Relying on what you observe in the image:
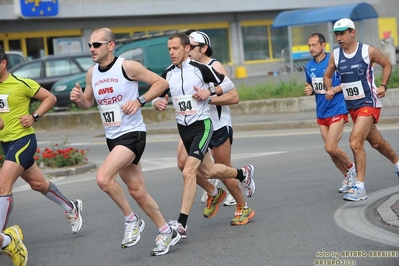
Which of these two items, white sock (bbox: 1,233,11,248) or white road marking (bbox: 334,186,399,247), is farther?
white road marking (bbox: 334,186,399,247)

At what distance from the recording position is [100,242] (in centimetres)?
832

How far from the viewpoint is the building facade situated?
1422 inches

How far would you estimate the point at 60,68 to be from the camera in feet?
86.3

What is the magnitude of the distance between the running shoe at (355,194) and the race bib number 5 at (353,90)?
1.04 meters

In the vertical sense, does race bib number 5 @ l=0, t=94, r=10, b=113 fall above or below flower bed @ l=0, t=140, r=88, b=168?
above

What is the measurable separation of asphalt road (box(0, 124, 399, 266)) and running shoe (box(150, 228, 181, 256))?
0.09m

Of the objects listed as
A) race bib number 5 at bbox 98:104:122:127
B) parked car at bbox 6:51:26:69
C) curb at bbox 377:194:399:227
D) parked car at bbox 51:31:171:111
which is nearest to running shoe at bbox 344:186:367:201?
curb at bbox 377:194:399:227

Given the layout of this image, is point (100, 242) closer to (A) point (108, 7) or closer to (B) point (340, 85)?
(B) point (340, 85)

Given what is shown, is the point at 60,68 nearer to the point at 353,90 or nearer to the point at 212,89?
the point at 353,90

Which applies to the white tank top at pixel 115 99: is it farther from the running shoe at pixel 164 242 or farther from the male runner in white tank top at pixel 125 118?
the running shoe at pixel 164 242

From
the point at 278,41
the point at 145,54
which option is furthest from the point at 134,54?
the point at 278,41

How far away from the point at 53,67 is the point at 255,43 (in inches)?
779

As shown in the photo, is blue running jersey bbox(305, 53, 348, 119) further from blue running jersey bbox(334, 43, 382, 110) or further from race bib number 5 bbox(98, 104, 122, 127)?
race bib number 5 bbox(98, 104, 122, 127)

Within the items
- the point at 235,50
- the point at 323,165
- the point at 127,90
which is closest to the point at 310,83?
the point at 323,165
